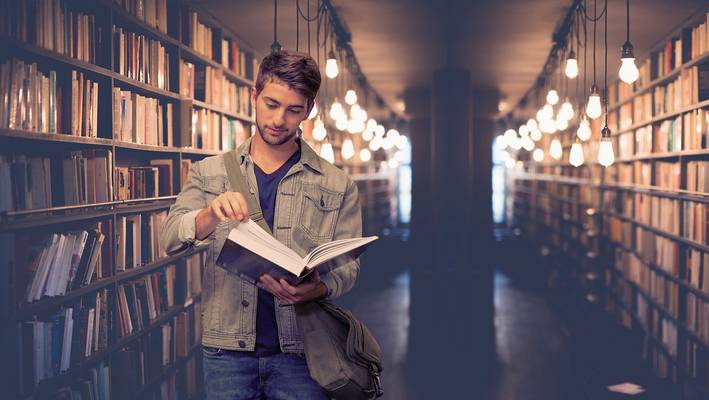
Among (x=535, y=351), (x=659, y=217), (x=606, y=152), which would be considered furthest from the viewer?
(x=659, y=217)

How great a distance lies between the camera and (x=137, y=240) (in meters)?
3.80

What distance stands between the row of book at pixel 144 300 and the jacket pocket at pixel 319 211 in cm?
198

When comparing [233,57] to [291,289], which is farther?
[233,57]

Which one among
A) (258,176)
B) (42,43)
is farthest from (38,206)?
(258,176)

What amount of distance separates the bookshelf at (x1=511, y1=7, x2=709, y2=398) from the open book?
3.46 meters

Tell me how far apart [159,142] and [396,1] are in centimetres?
240

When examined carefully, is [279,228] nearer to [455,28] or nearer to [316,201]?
[316,201]

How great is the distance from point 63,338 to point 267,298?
149cm

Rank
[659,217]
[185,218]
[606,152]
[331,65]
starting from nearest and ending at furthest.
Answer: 1. [185,218]
2. [606,152]
3. [331,65]
4. [659,217]

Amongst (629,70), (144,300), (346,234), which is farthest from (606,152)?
(346,234)

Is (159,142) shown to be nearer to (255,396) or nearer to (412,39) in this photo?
(255,396)

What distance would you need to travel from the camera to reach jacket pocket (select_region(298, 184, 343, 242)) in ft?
5.98

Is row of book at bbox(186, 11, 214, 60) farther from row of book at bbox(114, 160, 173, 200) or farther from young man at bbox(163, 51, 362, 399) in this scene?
young man at bbox(163, 51, 362, 399)

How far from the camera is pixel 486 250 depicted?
11070mm
